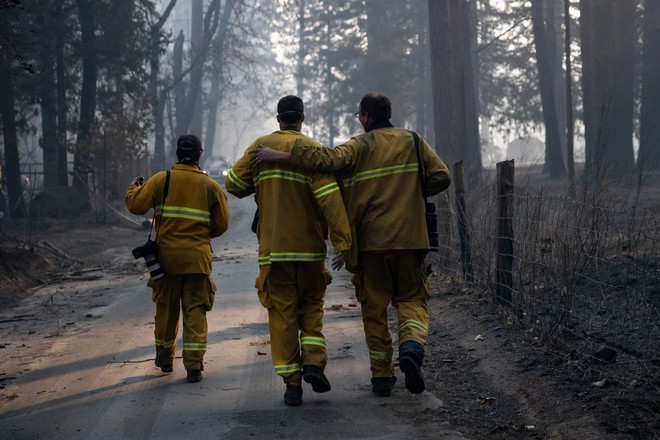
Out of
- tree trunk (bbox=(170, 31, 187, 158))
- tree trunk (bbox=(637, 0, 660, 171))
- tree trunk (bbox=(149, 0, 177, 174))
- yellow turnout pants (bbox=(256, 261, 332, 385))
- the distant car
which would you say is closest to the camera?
yellow turnout pants (bbox=(256, 261, 332, 385))

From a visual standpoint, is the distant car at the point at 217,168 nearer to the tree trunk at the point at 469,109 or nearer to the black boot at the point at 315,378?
the tree trunk at the point at 469,109

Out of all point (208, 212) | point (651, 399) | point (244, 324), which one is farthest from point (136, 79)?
point (651, 399)

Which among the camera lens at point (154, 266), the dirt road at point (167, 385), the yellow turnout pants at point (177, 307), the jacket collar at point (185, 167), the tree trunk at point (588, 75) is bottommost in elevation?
the dirt road at point (167, 385)

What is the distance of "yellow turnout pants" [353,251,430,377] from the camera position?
6.44 metres

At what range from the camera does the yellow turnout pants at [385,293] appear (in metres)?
6.44

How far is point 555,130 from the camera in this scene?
109 feet

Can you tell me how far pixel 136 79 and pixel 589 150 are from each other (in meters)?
13.3

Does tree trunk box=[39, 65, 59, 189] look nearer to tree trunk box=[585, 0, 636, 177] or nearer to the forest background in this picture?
the forest background

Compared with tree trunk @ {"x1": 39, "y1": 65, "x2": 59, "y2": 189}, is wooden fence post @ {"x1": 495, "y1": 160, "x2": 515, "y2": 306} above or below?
below

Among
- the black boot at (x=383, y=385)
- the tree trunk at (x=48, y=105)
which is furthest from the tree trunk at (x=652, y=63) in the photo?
the black boot at (x=383, y=385)

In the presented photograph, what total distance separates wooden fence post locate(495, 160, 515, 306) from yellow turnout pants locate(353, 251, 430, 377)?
6.74 ft

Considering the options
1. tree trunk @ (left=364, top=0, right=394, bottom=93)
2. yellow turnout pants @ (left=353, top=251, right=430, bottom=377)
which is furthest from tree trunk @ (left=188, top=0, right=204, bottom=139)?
yellow turnout pants @ (left=353, top=251, right=430, bottom=377)

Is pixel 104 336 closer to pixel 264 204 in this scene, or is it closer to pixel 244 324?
pixel 244 324

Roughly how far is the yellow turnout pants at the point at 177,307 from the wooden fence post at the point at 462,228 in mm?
3971
